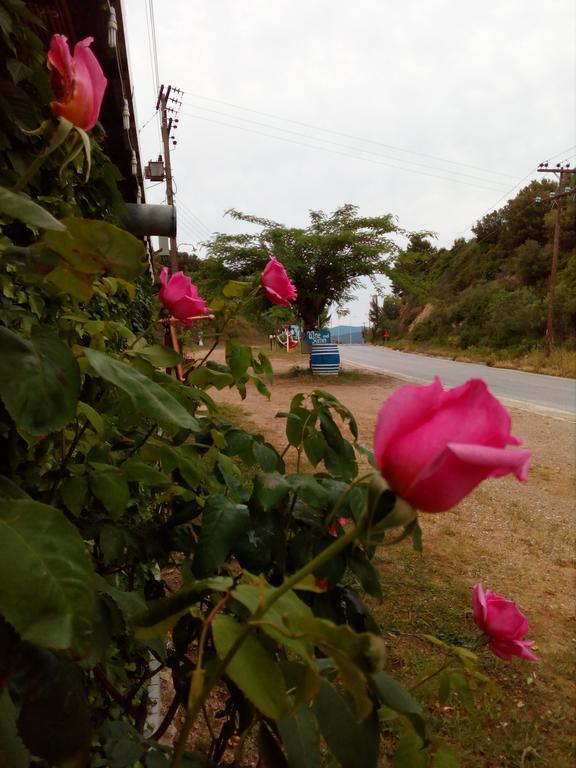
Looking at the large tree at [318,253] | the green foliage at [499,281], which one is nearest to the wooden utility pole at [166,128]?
the large tree at [318,253]

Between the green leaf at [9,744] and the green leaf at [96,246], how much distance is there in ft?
1.17

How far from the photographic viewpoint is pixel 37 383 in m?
0.44

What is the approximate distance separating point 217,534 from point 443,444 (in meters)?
0.41

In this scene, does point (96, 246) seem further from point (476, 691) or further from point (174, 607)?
point (476, 691)

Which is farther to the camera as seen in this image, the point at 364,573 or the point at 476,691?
the point at 476,691

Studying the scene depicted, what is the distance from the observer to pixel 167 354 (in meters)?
0.88

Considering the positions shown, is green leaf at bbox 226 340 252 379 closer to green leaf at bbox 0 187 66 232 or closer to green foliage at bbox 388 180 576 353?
green leaf at bbox 0 187 66 232

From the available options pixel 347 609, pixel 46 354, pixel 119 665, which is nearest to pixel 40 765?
pixel 347 609

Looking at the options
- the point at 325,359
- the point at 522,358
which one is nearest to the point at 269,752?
the point at 325,359

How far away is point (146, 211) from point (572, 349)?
65.4ft

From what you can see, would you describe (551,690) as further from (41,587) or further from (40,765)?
(41,587)

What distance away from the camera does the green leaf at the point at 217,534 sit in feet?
2.19

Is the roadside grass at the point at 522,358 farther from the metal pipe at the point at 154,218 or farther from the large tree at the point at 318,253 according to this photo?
the metal pipe at the point at 154,218

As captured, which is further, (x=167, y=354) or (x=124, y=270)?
(x=167, y=354)
